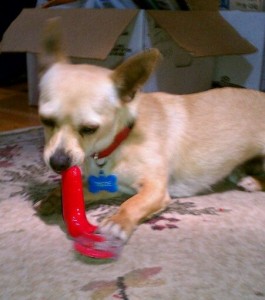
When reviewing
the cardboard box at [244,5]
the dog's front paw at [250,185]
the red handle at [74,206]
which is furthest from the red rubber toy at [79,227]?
the cardboard box at [244,5]

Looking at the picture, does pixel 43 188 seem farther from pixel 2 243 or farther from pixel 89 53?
pixel 89 53

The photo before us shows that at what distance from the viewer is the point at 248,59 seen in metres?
2.48

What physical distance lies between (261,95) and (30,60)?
1.47 metres

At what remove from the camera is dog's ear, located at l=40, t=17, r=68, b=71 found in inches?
48.6

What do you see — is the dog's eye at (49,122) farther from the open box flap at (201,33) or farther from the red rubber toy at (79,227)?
the open box flap at (201,33)

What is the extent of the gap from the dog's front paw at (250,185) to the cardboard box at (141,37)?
0.57 meters

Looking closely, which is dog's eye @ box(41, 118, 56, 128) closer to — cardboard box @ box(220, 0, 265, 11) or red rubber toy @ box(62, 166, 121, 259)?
red rubber toy @ box(62, 166, 121, 259)

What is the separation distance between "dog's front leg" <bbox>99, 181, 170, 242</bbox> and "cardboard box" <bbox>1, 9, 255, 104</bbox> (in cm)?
72

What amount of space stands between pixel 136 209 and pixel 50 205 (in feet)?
0.84

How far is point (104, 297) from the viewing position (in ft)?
2.79

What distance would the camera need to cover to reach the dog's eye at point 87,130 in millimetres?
1064

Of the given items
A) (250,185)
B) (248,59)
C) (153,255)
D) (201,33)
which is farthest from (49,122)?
Answer: (248,59)

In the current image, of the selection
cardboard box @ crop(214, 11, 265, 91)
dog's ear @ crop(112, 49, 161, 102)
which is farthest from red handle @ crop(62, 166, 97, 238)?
cardboard box @ crop(214, 11, 265, 91)

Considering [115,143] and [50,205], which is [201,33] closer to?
[115,143]
